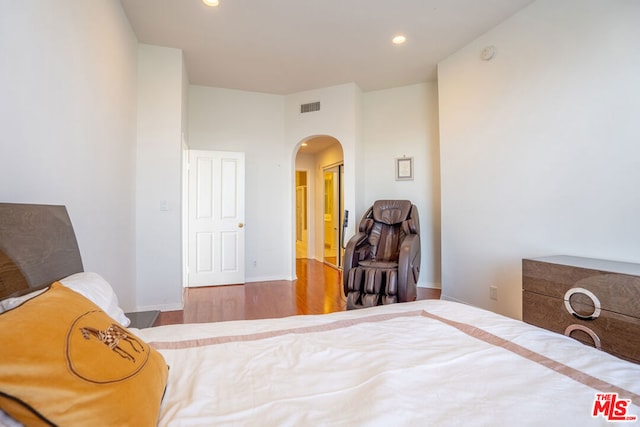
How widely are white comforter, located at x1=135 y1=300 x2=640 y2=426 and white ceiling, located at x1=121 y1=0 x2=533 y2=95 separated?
2659mm

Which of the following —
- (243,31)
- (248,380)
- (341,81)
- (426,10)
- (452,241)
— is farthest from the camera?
(341,81)

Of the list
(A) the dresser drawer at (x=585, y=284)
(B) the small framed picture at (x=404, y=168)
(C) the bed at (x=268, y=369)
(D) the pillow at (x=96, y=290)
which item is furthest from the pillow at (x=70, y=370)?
(B) the small framed picture at (x=404, y=168)

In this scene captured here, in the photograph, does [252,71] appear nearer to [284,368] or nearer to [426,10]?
[426,10]

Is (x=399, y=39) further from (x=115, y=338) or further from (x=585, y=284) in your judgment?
(x=115, y=338)

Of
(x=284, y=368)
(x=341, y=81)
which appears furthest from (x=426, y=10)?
(x=284, y=368)

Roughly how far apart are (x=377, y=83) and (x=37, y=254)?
4095 mm

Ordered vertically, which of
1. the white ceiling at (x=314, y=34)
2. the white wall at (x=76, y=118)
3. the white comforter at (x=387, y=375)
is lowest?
the white comforter at (x=387, y=375)

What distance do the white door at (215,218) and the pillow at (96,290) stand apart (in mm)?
3159

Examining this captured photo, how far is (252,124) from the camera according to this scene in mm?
4492

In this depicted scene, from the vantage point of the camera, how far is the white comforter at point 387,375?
66cm

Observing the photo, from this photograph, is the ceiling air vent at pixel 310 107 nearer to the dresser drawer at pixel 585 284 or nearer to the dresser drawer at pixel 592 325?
the dresser drawer at pixel 585 284

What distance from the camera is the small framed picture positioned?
4195mm

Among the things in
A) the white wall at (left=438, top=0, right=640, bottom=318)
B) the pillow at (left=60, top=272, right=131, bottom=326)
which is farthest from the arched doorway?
the pillow at (left=60, top=272, right=131, bottom=326)

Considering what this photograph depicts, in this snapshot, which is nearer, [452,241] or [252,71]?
[452,241]
